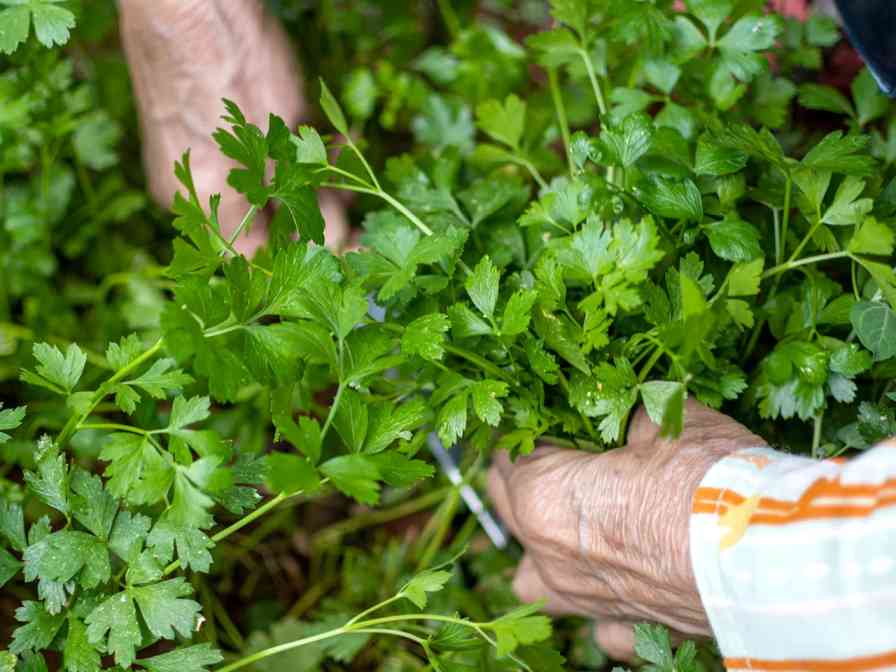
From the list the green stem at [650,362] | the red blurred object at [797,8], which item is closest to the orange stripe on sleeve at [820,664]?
the green stem at [650,362]

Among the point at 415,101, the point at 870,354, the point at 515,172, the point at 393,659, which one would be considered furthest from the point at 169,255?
the point at 870,354

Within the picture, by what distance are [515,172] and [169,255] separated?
560 millimetres

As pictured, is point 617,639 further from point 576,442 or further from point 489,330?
point 489,330

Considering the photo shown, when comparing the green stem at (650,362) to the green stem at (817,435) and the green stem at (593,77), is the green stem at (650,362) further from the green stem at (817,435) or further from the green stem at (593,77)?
the green stem at (593,77)

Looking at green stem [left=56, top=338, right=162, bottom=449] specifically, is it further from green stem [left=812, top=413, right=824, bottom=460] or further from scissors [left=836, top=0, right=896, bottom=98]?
scissors [left=836, top=0, right=896, bottom=98]

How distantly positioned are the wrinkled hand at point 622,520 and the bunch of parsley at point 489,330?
3cm

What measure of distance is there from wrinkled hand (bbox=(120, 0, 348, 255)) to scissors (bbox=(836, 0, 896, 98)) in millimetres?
680

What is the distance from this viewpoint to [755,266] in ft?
2.52

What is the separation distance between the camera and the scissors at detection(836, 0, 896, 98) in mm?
876

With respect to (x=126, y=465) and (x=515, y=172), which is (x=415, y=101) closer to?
(x=515, y=172)

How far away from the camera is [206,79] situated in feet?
3.75

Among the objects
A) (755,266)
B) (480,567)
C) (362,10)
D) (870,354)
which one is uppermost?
(362,10)

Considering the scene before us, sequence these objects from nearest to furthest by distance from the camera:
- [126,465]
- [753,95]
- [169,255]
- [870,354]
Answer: [126,465] → [870,354] → [753,95] → [169,255]

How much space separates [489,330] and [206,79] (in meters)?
0.58
